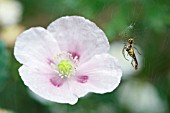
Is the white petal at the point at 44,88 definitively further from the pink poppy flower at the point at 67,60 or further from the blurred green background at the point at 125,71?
the blurred green background at the point at 125,71

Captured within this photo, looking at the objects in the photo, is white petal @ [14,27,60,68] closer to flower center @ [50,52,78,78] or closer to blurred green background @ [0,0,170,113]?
flower center @ [50,52,78,78]

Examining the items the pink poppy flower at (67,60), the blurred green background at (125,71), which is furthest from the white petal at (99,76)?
the blurred green background at (125,71)

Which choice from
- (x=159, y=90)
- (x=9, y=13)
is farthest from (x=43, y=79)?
(x=9, y=13)

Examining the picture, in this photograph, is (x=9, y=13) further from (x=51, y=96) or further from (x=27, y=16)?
(x=51, y=96)

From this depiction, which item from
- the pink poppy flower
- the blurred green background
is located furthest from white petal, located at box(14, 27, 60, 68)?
the blurred green background

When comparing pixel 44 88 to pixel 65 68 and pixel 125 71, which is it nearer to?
pixel 65 68

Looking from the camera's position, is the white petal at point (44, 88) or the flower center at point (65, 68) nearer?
the white petal at point (44, 88)
